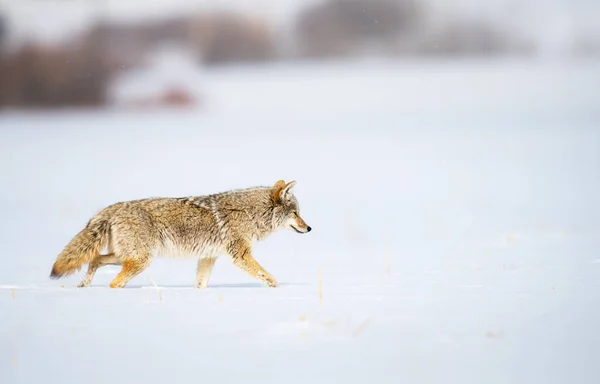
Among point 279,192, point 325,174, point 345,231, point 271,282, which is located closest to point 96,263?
point 271,282

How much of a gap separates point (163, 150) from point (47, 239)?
1341cm

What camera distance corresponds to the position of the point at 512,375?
16.7ft

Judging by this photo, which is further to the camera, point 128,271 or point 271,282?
point 271,282

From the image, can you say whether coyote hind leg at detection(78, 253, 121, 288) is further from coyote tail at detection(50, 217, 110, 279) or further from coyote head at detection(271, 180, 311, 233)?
coyote head at detection(271, 180, 311, 233)

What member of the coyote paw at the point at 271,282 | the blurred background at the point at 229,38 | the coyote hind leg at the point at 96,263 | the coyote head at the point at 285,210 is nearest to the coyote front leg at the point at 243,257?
the coyote paw at the point at 271,282

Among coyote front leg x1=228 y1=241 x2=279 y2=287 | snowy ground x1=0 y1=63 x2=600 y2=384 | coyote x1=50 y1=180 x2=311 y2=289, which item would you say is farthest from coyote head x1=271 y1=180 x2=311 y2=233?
snowy ground x1=0 y1=63 x2=600 y2=384

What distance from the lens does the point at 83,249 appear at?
7.50m

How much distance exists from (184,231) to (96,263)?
787 mm

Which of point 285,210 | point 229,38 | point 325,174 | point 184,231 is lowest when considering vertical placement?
point 184,231

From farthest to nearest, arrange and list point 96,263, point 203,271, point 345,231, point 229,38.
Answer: point 229,38, point 345,231, point 203,271, point 96,263

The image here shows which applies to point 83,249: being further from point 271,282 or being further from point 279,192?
point 279,192

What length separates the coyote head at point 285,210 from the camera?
8570 mm

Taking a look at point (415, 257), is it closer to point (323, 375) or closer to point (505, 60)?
point (323, 375)

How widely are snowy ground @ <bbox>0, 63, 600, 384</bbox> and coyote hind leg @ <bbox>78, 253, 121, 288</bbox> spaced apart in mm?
258
